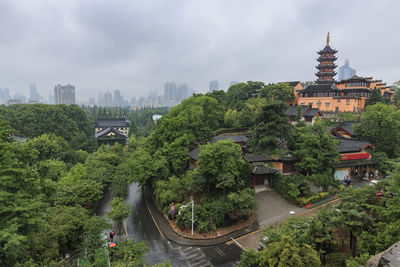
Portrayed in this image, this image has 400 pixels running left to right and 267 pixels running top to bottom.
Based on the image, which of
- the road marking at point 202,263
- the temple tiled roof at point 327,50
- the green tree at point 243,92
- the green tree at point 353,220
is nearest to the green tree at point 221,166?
the road marking at point 202,263

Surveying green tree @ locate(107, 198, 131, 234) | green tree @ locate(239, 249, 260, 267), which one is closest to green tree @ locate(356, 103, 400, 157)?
green tree @ locate(239, 249, 260, 267)

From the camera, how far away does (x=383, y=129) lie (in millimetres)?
25734

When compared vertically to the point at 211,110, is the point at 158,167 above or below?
below

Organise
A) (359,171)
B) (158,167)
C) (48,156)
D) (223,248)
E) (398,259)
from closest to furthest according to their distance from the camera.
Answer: (398,259) < (223,248) < (158,167) < (359,171) < (48,156)

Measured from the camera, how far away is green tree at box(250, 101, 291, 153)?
22750 millimetres

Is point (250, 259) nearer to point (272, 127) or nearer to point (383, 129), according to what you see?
point (272, 127)

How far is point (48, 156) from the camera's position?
Answer: 29.2m

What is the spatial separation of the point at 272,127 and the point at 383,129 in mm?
13418

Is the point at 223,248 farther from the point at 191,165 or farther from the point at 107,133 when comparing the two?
the point at 107,133

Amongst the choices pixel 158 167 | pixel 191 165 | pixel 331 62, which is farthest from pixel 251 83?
pixel 158 167

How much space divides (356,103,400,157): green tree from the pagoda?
2270cm

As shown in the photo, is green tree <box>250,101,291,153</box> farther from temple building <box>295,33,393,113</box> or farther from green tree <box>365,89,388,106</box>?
green tree <box>365,89,388,106</box>

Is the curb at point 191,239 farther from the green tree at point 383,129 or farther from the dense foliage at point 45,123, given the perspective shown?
the dense foliage at point 45,123

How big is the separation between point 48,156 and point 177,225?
20792 millimetres
